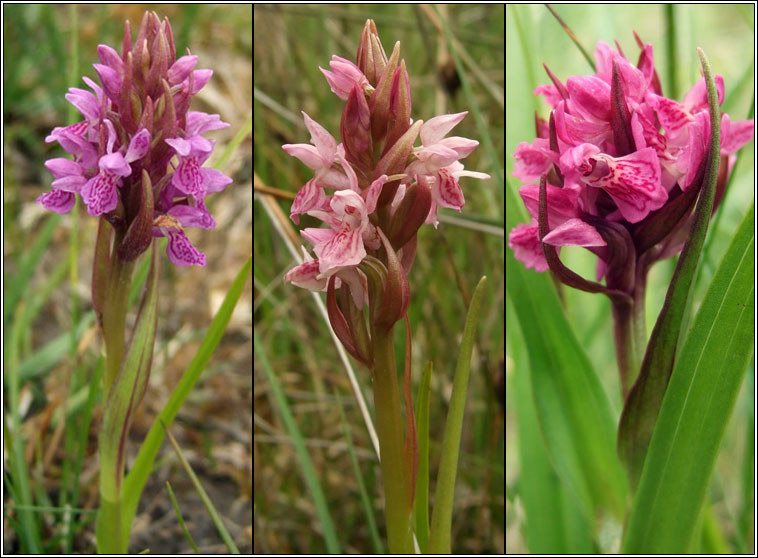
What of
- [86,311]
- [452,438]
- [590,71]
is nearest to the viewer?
[452,438]

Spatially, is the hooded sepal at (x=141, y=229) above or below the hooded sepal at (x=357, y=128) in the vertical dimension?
below

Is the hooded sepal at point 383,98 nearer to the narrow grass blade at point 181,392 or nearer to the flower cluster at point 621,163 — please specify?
the flower cluster at point 621,163

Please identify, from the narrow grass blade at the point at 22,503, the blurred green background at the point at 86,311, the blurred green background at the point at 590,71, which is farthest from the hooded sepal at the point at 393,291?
the narrow grass blade at the point at 22,503

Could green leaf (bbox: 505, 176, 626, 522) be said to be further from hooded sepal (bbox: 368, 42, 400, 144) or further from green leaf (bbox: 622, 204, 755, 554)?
hooded sepal (bbox: 368, 42, 400, 144)

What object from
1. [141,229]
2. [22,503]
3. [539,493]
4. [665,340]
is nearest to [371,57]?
[141,229]

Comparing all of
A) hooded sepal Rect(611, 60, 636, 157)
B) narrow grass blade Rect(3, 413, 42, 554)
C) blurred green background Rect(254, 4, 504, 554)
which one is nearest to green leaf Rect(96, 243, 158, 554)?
narrow grass blade Rect(3, 413, 42, 554)

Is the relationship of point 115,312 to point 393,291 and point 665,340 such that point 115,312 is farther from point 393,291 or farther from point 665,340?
point 665,340

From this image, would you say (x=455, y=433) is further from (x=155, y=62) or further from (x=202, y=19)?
(x=202, y=19)
